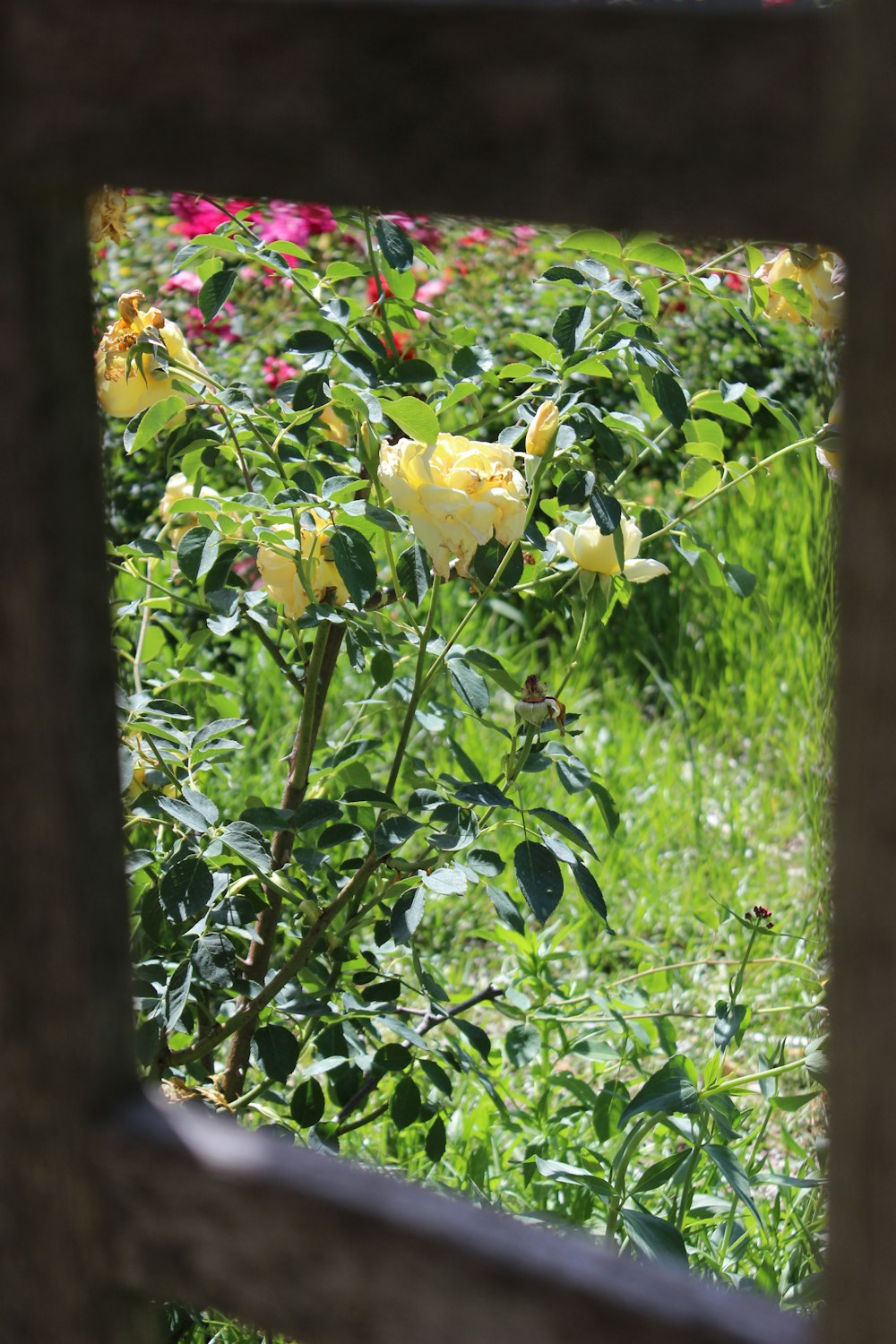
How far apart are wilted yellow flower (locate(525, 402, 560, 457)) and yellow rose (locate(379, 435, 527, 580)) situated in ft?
0.14

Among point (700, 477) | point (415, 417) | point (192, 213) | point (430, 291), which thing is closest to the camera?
point (415, 417)

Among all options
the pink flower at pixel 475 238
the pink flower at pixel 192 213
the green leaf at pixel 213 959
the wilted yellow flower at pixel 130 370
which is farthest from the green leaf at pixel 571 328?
the pink flower at pixel 475 238

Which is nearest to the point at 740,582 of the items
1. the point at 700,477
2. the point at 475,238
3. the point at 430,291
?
the point at 700,477

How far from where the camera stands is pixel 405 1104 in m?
1.41

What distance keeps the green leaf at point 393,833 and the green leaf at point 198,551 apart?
295 mm

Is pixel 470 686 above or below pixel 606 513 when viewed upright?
below

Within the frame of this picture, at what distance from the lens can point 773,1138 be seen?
2.00 metres

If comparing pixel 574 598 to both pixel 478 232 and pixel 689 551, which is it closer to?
pixel 689 551

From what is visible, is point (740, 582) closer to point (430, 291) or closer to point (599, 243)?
point (599, 243)

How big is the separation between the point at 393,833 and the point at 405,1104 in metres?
0.40

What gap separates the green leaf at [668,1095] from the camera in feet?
3.81

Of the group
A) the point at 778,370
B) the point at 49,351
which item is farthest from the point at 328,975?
the point at 778,370

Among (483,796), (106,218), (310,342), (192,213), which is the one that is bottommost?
(483,796)

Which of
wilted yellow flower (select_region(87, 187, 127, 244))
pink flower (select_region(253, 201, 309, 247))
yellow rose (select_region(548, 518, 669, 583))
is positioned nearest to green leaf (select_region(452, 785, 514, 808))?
yellow rose (select_region(548, 518, 669, 583))
